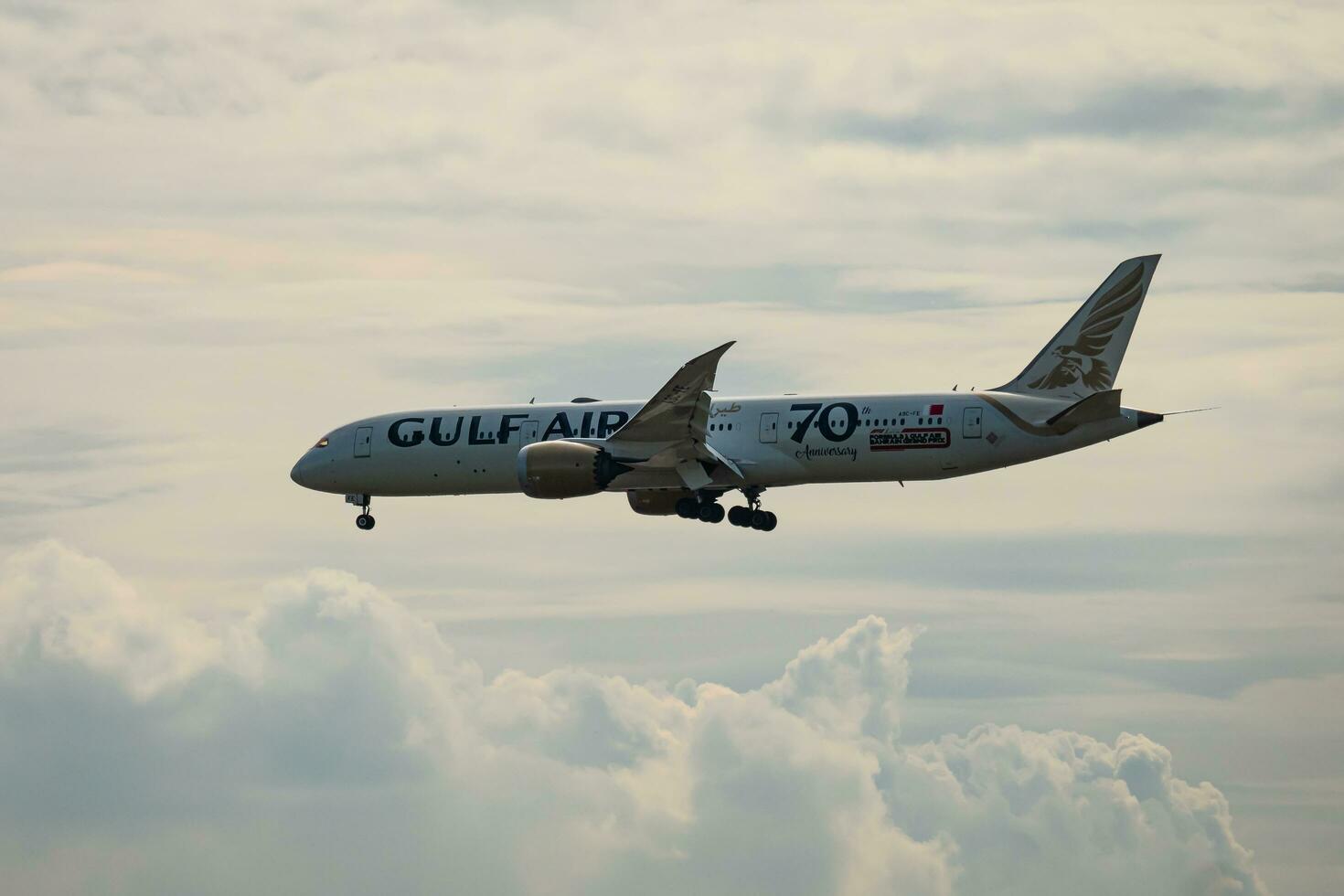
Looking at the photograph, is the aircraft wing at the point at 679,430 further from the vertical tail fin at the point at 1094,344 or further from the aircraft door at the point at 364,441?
the aircraft door at the point at 364,441

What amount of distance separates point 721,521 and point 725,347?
1015 cm

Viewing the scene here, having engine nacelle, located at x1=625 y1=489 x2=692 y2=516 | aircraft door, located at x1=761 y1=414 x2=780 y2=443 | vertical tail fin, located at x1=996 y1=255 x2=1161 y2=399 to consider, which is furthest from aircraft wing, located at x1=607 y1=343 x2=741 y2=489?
vertical tail fin, located at x1=996 y1=255 x2=1161 y2=399

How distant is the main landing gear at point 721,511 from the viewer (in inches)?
2542

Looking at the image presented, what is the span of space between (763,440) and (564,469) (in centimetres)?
647

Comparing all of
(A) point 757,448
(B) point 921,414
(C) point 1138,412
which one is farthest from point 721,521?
(C) point 1138,412

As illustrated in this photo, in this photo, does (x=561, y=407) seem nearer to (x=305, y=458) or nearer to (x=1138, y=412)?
(x=305, y=458)

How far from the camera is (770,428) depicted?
61.2 m

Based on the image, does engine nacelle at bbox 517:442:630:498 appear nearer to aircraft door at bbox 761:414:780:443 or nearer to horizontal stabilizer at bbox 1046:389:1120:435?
aircraft door at bbox 761:414:780:443

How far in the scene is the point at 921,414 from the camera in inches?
2317

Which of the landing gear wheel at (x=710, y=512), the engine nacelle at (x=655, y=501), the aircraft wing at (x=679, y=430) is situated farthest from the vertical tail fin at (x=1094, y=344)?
the engine nacelle at (x=655, y=501)

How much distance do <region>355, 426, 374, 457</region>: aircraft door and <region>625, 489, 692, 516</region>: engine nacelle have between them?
9348 millimetres

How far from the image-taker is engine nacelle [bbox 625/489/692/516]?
66.5 metres

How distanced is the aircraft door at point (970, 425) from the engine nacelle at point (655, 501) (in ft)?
38.4

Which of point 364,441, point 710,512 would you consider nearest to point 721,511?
point 710,512
